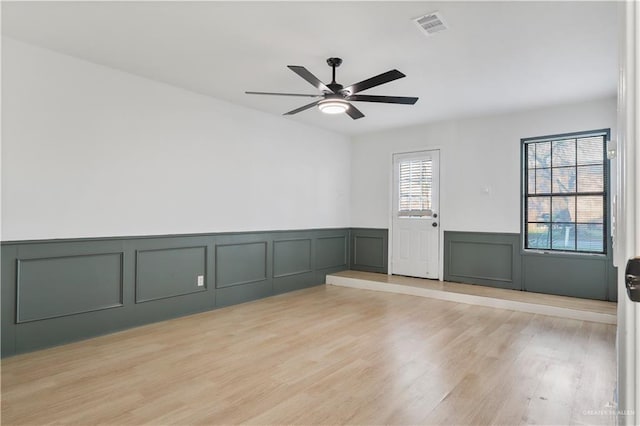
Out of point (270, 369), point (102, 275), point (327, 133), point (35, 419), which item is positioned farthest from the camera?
point (327, 133)

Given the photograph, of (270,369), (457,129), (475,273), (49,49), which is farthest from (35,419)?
(457,129)

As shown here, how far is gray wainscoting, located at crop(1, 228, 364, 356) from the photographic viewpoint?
329 centimetres

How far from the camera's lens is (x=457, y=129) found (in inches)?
235

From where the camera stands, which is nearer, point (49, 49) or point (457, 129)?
point (49, 49)

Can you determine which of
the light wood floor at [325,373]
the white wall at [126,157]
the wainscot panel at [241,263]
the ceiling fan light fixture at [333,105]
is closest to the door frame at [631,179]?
the light wood floor at [325,373]

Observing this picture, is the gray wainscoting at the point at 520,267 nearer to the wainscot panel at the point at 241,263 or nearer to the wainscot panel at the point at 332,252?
the wainscot panel at the point at 332,252

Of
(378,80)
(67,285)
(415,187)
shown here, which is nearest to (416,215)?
(415,187)

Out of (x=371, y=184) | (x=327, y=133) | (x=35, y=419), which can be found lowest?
(x=35, y=419)

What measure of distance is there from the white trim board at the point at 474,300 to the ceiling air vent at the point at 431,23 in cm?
351

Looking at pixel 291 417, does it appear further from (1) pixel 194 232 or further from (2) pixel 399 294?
(2) pixel 399 294

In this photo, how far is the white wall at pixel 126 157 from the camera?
3.29m

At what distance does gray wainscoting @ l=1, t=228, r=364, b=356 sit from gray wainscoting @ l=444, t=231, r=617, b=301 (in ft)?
8.81

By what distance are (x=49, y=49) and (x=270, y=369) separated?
11.5 ft

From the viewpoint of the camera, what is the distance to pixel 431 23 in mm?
2916
